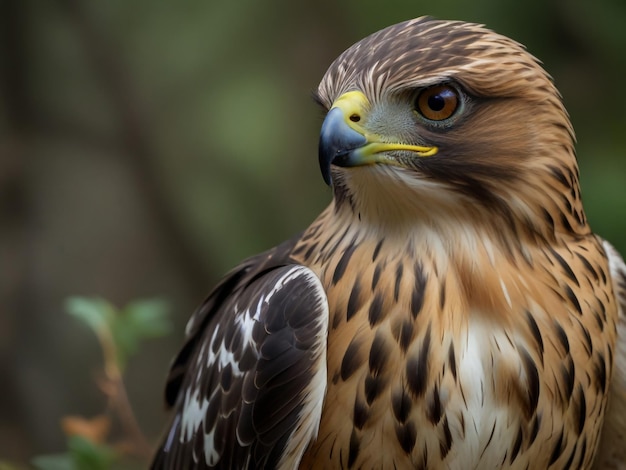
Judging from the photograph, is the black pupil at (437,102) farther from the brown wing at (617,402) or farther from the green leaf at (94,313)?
the green leaf at (94,313)

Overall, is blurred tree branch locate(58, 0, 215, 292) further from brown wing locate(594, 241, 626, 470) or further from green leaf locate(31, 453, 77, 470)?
brown wing locate(594, 241, 626, 470)

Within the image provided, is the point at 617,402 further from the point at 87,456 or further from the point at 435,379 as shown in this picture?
the point at 87,456

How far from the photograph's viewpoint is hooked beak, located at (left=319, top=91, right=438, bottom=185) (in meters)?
2.12

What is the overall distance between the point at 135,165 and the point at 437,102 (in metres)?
4.11

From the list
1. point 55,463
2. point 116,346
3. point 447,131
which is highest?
point 447,131

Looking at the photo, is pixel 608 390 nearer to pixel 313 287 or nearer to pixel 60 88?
pixel 313 287

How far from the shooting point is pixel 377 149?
216cm

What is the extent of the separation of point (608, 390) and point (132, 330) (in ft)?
4.84

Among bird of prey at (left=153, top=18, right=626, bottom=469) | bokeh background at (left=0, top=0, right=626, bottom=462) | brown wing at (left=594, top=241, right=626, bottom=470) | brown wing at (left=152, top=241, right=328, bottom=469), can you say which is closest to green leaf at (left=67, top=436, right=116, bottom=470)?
brown wing at (left=152, top=241, right=328, bottom=469)

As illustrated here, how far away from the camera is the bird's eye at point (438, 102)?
85.0 inches

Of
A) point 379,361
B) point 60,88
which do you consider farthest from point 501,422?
point 60,88

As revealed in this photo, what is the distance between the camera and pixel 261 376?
7.54 feet

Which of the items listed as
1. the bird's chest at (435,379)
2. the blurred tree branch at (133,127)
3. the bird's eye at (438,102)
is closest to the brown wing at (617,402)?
the bird's chest at (435,379)

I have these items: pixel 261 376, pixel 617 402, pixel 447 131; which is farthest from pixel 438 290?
pixel 617 402
